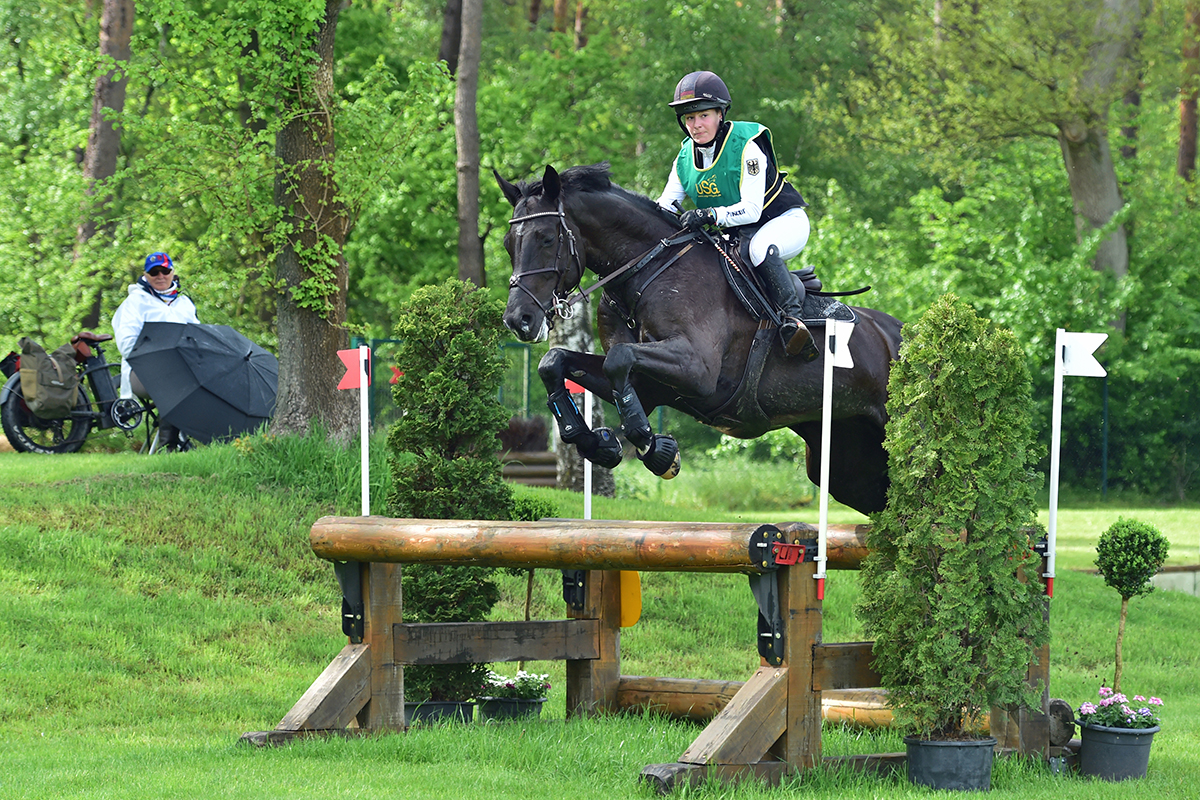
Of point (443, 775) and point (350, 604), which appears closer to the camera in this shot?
point (443, 775)

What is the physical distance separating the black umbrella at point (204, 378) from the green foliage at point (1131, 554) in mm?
7889

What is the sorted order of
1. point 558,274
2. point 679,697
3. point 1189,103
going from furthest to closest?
point 1189,103 < point 679,697 < point 558,274

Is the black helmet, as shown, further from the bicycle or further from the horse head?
the bicycle

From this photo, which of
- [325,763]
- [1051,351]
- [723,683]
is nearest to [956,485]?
A: [723,683]

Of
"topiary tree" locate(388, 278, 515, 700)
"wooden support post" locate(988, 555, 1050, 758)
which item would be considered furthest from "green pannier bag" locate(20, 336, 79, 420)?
"wooden support post" locate(988, 555, 1050, 758)

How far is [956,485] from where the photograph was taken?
481cm

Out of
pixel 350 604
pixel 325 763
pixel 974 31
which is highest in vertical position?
pixel 974 31

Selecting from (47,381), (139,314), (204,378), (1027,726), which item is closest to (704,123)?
(1027,726)

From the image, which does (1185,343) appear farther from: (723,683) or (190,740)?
(190,740)

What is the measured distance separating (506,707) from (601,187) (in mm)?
2999

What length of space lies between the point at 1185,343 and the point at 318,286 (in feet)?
53.3

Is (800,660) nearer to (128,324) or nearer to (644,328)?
(644,328)

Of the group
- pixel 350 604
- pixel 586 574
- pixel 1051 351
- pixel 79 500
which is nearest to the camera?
pixel 350 604

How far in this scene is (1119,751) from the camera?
5.23 m
